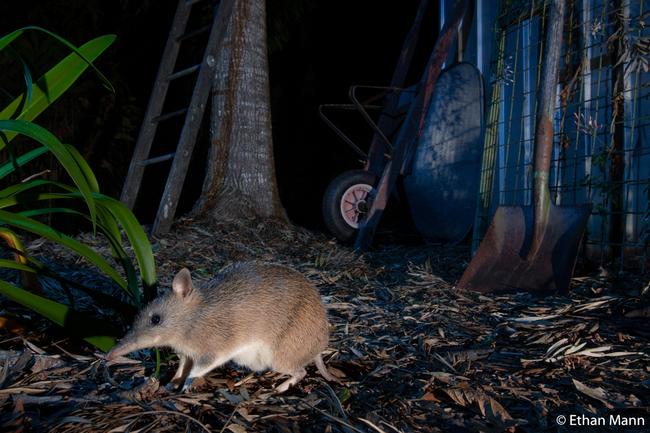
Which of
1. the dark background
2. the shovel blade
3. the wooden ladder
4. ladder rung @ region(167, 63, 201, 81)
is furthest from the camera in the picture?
the dark background

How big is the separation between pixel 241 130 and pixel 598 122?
3127 millimetres

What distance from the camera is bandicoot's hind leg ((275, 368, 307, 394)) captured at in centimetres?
211

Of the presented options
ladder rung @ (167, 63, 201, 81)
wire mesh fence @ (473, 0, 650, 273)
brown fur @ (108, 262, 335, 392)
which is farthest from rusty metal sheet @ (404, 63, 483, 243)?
brown fur @ (108, 262, 335, 392)

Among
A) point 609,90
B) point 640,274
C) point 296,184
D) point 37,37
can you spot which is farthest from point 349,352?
point 296,184

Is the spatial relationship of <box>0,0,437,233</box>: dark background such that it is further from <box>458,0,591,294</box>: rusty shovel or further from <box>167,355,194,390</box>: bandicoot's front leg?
<box>167,355,194,390</box>: bandicoot's front leg

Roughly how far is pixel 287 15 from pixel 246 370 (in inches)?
263

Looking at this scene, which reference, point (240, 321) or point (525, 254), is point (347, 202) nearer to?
point (525, 254)

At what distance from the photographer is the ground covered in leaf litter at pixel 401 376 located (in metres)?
1.78

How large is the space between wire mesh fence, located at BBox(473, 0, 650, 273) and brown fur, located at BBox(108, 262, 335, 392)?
232 cm

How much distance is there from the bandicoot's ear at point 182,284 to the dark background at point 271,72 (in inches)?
191

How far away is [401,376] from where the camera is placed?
2.19 m

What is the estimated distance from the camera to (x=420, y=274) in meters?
4.04

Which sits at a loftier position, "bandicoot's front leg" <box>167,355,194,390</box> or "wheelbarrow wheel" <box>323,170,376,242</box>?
"wheelbarrow wheel" <box>323,170,376,242</box>

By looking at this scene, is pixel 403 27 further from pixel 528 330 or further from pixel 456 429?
pixel 456 429
